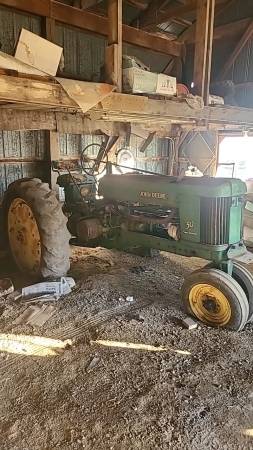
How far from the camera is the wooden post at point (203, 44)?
136 inches

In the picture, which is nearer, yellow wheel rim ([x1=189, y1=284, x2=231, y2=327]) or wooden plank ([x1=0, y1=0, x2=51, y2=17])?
yellow wheel rim ([x1=189, y1=284, x2=231, y2=327])

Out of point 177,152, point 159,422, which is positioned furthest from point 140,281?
point 177,152

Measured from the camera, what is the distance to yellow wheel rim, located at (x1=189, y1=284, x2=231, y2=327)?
281 cm

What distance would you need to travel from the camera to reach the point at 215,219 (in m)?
2.98

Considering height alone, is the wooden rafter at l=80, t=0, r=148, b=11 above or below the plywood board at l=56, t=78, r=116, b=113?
above

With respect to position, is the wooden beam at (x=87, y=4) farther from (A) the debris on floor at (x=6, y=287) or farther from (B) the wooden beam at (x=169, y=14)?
(A) the debris on floor at (x=6, y=287)

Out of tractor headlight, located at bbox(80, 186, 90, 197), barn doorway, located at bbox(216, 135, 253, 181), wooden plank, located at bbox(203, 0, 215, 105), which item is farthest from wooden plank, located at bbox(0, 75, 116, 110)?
barn doorway, located at bbox(216, 135, 253, 181)

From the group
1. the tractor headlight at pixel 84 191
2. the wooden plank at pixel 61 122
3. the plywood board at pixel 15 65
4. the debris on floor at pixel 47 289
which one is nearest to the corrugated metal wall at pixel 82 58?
the wooden plank at pixel 61 122

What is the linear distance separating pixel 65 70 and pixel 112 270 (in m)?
3.21

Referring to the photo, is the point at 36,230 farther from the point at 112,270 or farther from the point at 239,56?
the point at 239,56

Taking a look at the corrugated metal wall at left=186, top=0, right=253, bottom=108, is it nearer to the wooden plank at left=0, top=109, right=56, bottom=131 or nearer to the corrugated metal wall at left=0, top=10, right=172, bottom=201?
the corrugated metal wall at left=0, top=10, right=172, bottom=201

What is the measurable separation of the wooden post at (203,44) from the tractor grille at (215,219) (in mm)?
1326

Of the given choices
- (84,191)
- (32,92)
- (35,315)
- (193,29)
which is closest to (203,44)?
(32,92)

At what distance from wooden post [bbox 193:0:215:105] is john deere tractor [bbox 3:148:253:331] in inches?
42.0
